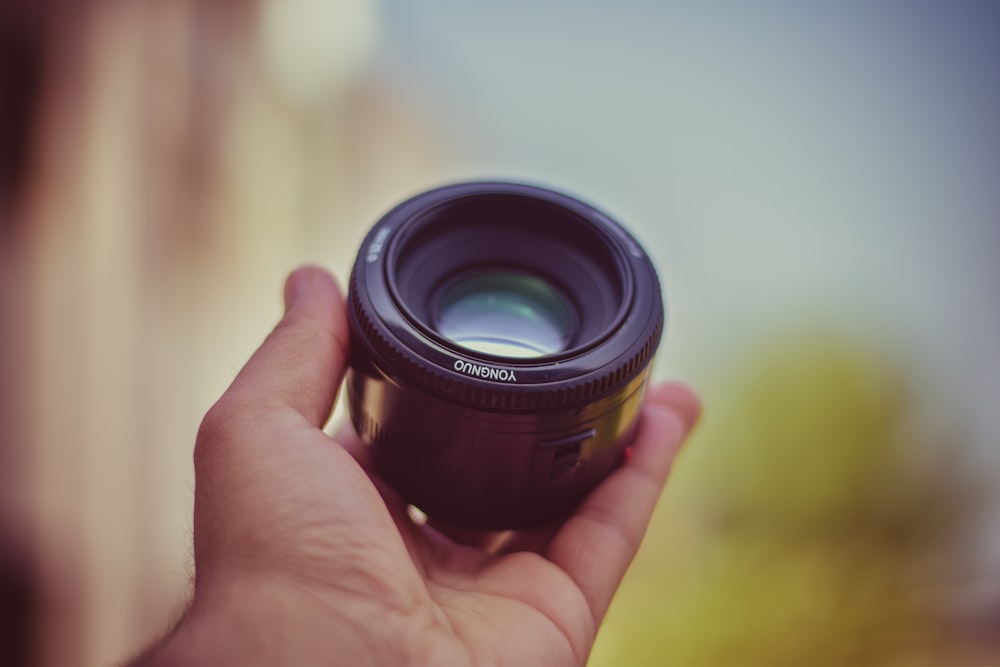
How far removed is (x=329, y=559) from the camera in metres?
0.75

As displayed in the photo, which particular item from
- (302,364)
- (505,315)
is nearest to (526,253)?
(505,315)

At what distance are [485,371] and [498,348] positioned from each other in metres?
0.13

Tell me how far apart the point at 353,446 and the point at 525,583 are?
0.95 feet

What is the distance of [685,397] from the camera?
48.3 inches

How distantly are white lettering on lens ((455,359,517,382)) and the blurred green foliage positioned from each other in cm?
93

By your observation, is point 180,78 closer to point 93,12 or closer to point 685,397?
point 93,12

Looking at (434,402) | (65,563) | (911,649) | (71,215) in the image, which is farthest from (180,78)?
(911,649)

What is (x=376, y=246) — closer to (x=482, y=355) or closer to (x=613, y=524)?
(x=482, y=355)

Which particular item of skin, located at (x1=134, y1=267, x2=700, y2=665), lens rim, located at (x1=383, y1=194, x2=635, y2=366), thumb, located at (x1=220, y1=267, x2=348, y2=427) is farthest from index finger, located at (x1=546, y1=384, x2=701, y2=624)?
thumb, located at (x1=220, y1=267, x2=348, y2=427)

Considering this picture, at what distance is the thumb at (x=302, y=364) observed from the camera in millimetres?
830

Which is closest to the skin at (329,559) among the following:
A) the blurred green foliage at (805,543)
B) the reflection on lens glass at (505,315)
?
the reflection on lens glass at (505,315)

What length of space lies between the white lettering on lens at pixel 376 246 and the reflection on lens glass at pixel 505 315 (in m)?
0.11

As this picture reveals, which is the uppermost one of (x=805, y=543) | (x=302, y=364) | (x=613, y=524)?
(x=302, y=364)

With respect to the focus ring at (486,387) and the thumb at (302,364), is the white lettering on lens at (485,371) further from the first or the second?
the thumb at (302,364)
